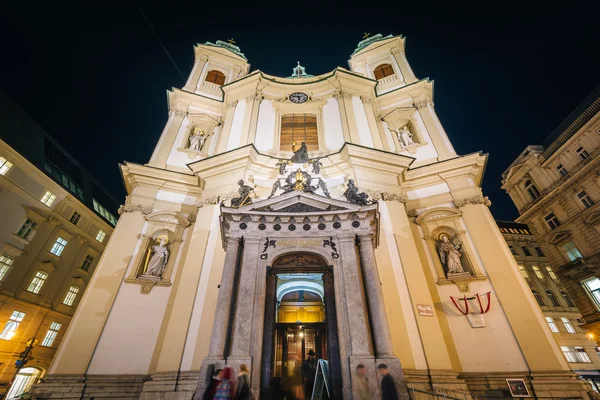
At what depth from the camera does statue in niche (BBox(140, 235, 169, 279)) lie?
11.9 m

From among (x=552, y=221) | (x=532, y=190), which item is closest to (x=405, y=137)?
(x=552, y=221)

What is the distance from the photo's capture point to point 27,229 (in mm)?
Result: 20281

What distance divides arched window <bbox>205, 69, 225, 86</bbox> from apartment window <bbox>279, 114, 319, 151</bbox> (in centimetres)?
802

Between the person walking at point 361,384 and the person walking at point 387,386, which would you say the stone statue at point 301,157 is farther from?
the person walking at point 387,386

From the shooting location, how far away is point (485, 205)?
1328cm

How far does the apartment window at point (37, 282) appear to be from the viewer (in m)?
20.2

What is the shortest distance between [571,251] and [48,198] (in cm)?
4135

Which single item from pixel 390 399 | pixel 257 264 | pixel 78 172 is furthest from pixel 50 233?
pixel 390 399

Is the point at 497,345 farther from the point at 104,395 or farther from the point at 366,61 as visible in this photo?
the point at 366,61

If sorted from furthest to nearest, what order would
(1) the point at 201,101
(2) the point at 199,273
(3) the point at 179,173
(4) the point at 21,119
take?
(4) the point at 21,119
(1) the point at 201,101
(3) the point at 179,173
(2) the point at 199,273

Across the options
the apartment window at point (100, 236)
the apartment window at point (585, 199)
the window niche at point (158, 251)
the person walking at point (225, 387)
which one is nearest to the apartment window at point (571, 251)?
the apartment window at point (585, 199)

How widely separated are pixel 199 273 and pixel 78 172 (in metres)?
26.5

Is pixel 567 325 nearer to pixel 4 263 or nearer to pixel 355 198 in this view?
pixel 355 198

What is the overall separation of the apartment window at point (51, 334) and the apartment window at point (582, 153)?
42262 millimetres
